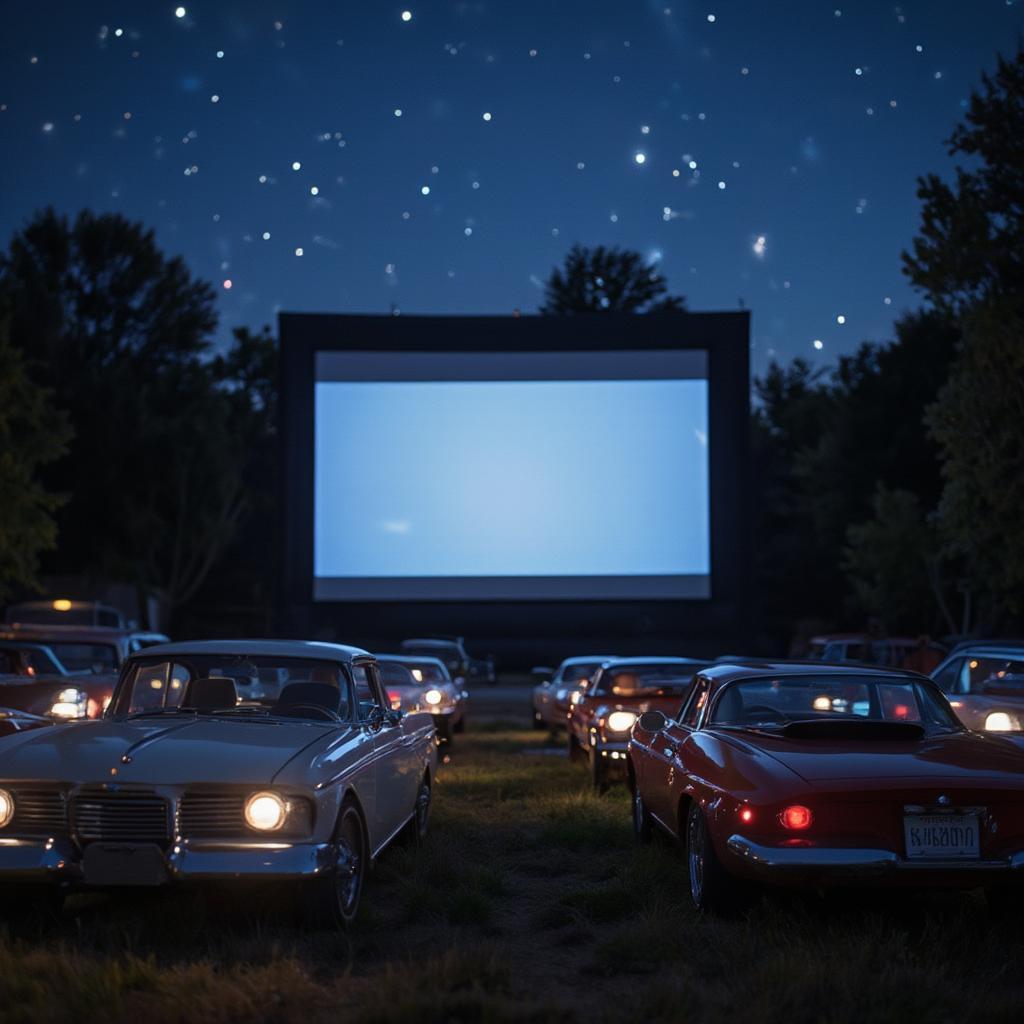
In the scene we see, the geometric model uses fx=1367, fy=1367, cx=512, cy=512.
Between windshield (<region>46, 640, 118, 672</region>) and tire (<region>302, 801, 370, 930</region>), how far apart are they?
365 inches

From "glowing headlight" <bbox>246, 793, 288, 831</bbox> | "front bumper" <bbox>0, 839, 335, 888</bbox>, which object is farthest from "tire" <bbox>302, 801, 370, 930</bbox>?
"glowing headlight" <bbox>246, 793, 288, 831</bbox>

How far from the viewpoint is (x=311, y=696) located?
302 inches

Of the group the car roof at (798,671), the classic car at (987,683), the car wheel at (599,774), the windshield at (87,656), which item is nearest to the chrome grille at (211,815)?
the car roof at (798,671)

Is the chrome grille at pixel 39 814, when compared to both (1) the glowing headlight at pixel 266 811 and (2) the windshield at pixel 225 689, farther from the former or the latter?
(2) the windshield at pixel 225 689

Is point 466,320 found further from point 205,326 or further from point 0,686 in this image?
point 0,686

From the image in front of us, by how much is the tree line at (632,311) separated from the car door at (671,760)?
15.0 metres

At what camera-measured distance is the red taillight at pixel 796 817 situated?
5977 mm

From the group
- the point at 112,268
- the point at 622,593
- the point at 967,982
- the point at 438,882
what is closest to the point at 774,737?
the point at 967,982

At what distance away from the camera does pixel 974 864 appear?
234 inches

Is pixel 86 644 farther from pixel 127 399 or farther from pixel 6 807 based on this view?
pixel 127 399

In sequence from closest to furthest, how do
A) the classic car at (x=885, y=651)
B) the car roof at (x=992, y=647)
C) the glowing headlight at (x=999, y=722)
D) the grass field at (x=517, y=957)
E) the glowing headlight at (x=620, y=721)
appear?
the grass field at (x=517, y=957) < the glowing headlight at (x=999, y=722) < the car roof at (x=992, y=647) < the glowing headlight at (x=620, y=721) < the classic car at (x=885, y=651)

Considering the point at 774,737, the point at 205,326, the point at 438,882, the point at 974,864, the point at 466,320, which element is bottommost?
the point at 438,882

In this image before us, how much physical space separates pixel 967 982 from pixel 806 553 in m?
55.6

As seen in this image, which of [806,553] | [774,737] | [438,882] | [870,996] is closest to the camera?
[870,996]
